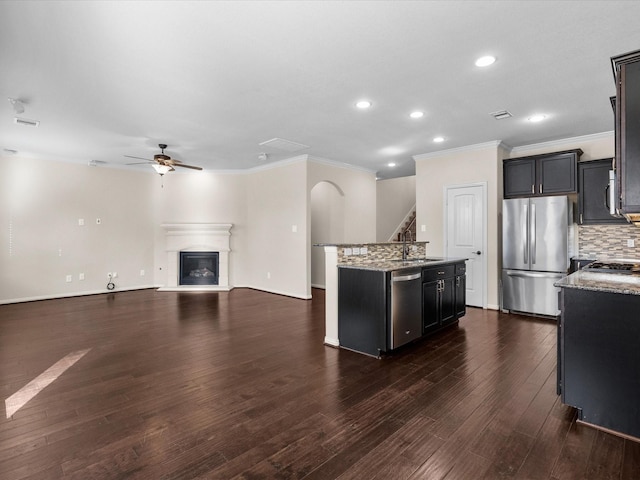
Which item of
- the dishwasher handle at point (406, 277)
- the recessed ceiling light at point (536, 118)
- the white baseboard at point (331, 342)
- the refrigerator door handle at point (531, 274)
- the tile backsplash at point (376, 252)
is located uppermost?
the recessed ceiling light at point (536, 118)

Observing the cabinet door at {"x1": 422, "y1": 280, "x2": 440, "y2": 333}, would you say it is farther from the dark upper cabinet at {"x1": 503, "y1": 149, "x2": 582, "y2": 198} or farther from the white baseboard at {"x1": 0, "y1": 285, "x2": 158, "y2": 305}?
the white baseboard at {"x1": 0, "y1": 285, "x2": 158, "y2": 305}

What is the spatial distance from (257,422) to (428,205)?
16.5 feet

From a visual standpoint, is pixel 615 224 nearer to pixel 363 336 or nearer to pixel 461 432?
pixel 363 336

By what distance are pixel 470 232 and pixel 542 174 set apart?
132 cm

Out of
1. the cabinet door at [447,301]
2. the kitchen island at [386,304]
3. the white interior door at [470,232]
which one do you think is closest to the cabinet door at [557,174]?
the white interior door at [470,232]

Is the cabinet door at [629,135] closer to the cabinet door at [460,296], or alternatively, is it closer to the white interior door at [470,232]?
the cabinet door at [460,296]

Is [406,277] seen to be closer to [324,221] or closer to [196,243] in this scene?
[324,221]

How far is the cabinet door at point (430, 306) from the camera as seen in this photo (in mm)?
3822

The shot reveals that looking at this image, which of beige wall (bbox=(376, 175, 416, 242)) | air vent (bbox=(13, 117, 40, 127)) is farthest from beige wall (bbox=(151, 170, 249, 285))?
beige wall (bbox=(376, 175, 416, 242))

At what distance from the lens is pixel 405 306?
353 cm

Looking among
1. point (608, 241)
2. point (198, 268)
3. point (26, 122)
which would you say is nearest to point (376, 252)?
point (608, 241)

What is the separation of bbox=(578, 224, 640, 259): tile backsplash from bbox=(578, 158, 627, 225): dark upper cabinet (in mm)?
240

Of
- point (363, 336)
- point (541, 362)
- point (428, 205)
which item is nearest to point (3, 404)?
point (363, 336)

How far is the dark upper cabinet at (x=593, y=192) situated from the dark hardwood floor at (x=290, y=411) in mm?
1812
